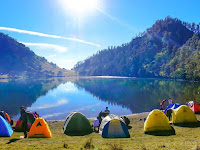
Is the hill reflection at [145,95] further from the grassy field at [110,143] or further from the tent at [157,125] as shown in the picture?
the grassy field at [110,143]

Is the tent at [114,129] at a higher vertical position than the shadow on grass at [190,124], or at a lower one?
higher

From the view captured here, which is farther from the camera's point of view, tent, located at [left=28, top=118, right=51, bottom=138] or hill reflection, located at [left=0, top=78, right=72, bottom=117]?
hill reflection, located at [left=0, top=78, right=72, bottom=117]

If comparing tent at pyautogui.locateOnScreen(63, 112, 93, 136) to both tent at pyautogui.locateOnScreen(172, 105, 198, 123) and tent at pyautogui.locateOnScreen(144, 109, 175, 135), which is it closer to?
tent at pyautogui.locateOnScreen(144, 109, 175, 135)

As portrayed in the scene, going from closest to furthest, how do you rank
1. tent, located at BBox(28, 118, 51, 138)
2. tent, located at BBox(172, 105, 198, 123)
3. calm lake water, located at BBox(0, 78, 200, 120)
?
tent, located at BBox(28, 118, 51, 138) → tent, located at BBox(172, 105, 198, 123) → calm lake water, located at BBox(0, 78, 200, 120)

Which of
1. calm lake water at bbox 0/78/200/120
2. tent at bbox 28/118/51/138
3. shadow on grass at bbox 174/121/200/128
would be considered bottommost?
calm lake water at bbox 0/78/200/120

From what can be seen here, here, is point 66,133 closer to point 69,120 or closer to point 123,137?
point 69,120

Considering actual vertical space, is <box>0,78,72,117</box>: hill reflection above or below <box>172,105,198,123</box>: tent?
below

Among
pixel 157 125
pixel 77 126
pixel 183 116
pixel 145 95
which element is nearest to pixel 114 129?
pixel 77 126

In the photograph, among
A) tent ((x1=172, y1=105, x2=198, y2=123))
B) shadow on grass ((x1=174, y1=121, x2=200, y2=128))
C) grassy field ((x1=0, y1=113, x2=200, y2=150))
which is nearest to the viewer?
grassy field ((x1=0, y1=113, x2=200, y2=150))


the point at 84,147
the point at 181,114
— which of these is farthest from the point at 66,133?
the point at 181,114

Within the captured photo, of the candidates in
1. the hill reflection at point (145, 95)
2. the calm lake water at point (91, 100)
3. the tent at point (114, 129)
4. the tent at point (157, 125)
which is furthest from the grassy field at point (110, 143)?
the hill reflection at point (145, 95)

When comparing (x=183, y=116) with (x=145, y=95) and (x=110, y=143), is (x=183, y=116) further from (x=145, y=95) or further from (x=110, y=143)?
(x=145, y=95)

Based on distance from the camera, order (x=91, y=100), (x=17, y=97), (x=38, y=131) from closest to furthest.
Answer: (x=38, y=131)
(x=91, y=100)
(x=17, y=97)

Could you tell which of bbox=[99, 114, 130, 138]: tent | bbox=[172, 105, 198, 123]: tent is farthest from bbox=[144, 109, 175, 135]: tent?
bbox=[172, 105, 198, 123]: tent
